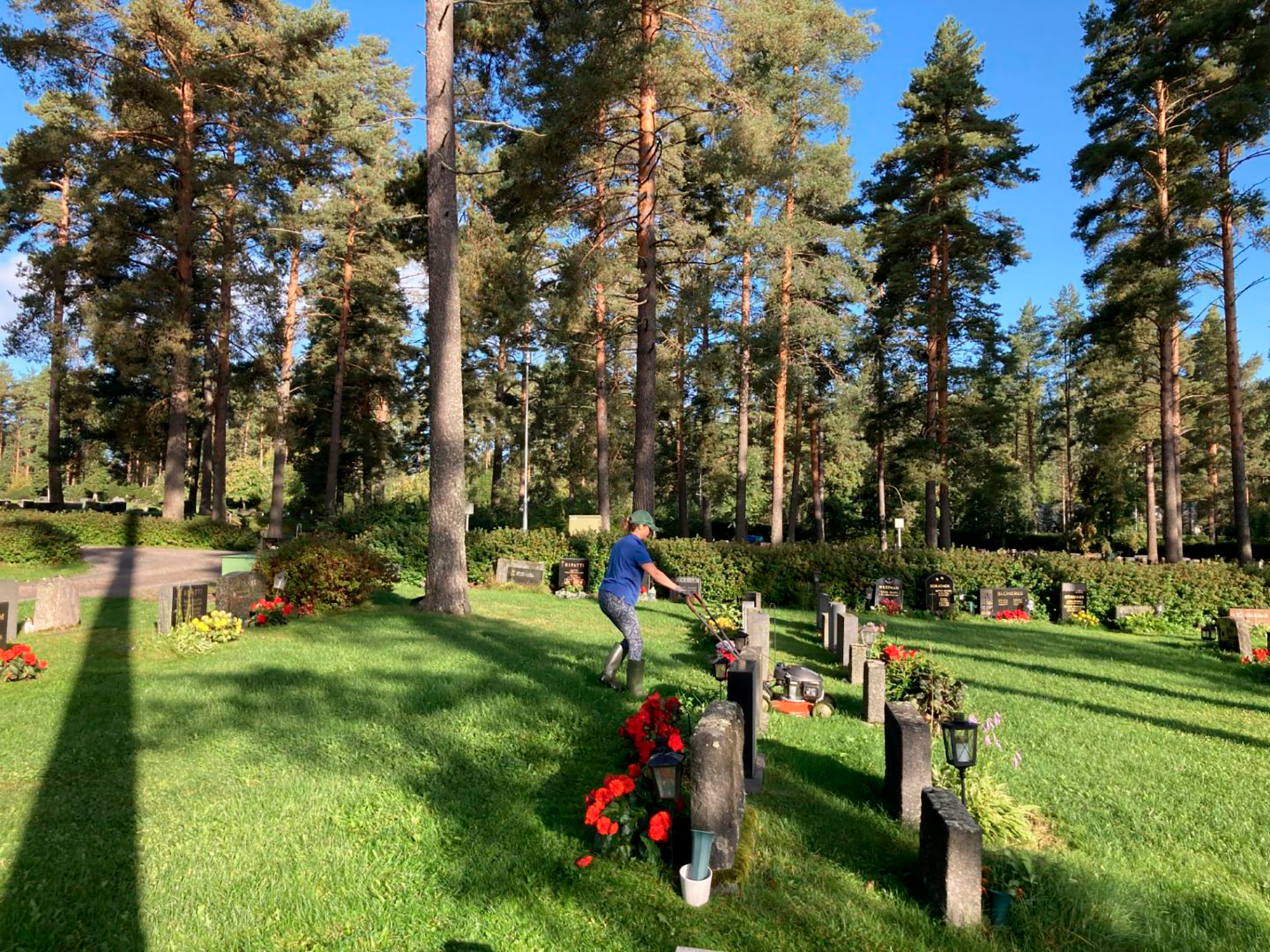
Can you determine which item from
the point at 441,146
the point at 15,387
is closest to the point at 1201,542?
the point at 441,146

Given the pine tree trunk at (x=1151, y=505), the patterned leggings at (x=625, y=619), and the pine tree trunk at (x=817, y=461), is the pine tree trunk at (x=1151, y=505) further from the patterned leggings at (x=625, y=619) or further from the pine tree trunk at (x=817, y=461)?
the patterned leggings at (x=625, y=619)

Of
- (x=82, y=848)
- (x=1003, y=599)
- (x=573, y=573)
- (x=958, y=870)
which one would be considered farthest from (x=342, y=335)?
(x=958, y=870)

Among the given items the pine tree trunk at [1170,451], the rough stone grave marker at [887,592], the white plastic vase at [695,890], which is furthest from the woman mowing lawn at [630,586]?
the pine tree trunk at [1170,451]

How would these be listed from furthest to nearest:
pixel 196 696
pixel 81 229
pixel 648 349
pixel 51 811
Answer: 1. pixel 81 229
2. pixel 648 349
3. pixel 196 696
4. pixel 51 811

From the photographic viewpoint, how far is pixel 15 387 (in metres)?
84.1

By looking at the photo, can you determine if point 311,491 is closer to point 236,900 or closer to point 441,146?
point 441,146

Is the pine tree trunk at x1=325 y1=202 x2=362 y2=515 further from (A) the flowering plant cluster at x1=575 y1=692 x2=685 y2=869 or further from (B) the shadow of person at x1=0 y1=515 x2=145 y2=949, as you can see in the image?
(A) the flowering plant cluster at x1=575 y1=692 x2=685 y2=869

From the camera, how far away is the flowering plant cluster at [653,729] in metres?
4.14

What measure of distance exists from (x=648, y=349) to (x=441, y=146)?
20.2 ft

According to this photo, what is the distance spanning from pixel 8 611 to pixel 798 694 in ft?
32.3

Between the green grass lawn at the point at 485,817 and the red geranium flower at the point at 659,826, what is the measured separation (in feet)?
0.73

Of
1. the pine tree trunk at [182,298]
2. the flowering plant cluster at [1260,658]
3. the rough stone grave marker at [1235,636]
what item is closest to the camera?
the flowering plant cluster at [1260,658]

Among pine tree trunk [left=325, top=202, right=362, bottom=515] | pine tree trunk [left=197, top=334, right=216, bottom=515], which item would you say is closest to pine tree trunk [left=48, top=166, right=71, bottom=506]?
pine tree trunk [left=197, top=334, right=216, bottom=515]

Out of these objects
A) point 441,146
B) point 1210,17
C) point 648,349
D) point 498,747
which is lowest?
point 498,747
